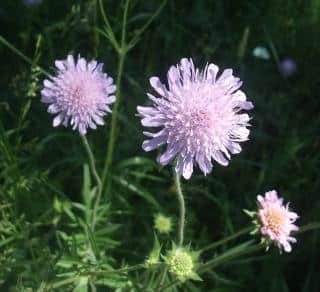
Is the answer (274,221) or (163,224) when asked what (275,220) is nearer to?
(274,221)

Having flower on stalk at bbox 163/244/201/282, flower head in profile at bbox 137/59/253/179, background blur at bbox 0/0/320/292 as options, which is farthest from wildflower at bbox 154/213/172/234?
flower head in profile at bbox 137/59/253/179

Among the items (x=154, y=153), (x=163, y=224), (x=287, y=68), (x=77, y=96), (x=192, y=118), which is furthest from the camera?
(x=287, y=68)

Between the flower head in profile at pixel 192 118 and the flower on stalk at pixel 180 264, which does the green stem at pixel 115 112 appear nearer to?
the flower head in profile at pixel 192 118

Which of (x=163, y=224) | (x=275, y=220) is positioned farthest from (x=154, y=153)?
(x=275, y=220)

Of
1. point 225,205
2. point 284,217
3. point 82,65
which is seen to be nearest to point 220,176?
point 225,205

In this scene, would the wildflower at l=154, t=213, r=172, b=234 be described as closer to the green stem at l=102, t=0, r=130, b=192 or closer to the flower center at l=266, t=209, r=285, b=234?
the green stem at l=102, t=0, r=130, b=192
